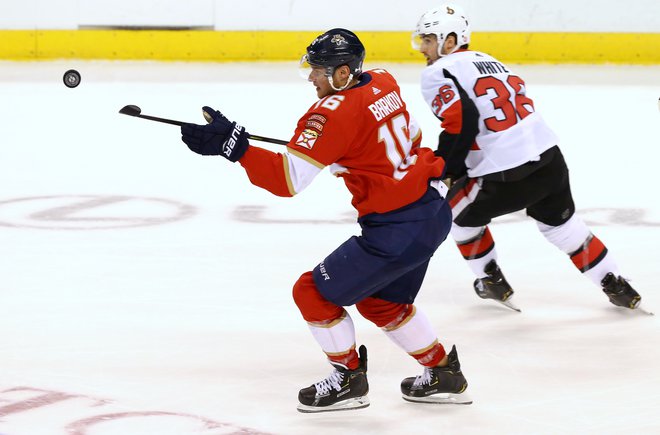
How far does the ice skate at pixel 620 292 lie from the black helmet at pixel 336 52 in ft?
4.59

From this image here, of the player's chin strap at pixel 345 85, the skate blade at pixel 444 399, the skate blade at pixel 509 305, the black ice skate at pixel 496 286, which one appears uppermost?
the player's chin strap at pixel 345 85

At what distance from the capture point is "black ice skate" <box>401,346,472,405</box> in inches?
110

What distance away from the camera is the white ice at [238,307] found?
Result: 9.04 ft

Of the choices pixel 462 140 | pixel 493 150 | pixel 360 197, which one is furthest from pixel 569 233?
pixel 360 197

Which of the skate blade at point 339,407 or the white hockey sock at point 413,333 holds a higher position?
the white hockey sock at point 413,333

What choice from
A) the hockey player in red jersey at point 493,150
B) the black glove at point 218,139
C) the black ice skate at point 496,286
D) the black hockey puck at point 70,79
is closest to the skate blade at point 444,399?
the black glove at point 218,139

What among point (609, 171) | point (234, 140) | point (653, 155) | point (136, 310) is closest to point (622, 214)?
point (609, 171)

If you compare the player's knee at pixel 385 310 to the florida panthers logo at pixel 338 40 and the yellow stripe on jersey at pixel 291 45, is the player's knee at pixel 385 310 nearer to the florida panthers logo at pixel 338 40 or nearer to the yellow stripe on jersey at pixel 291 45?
the florida panthers logo at pixel 338 40

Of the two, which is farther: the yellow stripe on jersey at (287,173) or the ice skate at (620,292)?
the ice skate at (620,292)

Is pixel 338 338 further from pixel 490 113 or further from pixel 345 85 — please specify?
pixel 490 113

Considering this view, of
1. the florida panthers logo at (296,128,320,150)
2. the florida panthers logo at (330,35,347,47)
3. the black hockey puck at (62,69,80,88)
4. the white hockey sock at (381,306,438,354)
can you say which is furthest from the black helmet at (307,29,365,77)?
the black hockey puck at (62,69,80,88)

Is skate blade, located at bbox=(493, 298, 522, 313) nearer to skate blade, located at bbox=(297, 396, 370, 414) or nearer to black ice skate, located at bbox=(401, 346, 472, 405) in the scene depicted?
black ice skate, located at bbox=(401, 346, 472, 405)

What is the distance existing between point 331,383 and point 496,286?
1.14 m

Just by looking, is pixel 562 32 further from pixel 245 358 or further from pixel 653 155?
pixel 245 358
